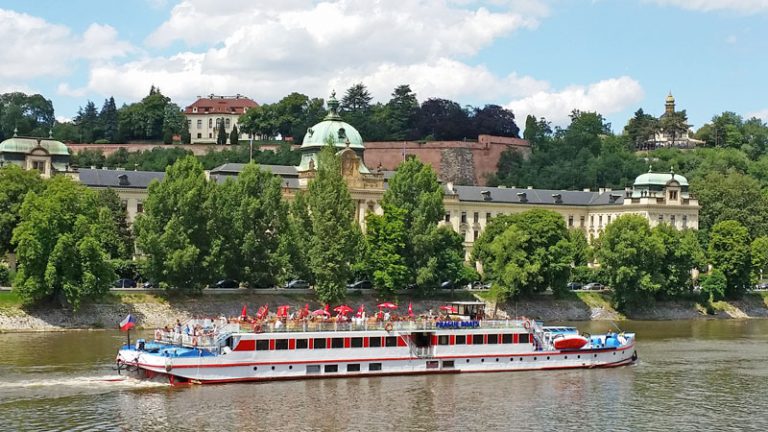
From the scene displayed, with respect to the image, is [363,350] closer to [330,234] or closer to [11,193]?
[330,234]

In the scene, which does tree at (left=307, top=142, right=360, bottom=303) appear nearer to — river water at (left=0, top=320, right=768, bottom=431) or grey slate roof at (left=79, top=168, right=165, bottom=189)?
river water at (left=0, top=320, right=768, bottom=431)

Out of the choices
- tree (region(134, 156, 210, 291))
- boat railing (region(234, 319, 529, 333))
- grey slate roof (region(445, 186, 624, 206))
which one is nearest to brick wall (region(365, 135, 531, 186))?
grey slate roof (region(445, 186, 624, 206))

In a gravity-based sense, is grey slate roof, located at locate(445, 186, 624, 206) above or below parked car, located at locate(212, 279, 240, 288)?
above

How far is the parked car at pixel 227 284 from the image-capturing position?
4048 inches

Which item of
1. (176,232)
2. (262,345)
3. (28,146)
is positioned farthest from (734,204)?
(262,345)

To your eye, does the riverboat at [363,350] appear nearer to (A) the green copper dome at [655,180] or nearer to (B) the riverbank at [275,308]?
(B) the riverbank at [275,308]

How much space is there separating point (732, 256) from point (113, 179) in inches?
2591

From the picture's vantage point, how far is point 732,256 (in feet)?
408

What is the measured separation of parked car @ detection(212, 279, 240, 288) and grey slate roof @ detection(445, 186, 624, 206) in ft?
152

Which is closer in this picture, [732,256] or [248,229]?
[248,229]

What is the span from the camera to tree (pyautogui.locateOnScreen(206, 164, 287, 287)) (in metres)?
99.8

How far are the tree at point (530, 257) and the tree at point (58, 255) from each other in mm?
37155

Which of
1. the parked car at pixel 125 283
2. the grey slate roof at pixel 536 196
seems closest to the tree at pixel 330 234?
the parked car at pixel 125 283

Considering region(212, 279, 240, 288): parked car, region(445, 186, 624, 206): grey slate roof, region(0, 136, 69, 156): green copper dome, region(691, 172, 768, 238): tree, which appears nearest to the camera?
region(212, 279, 240, 288): parked car
